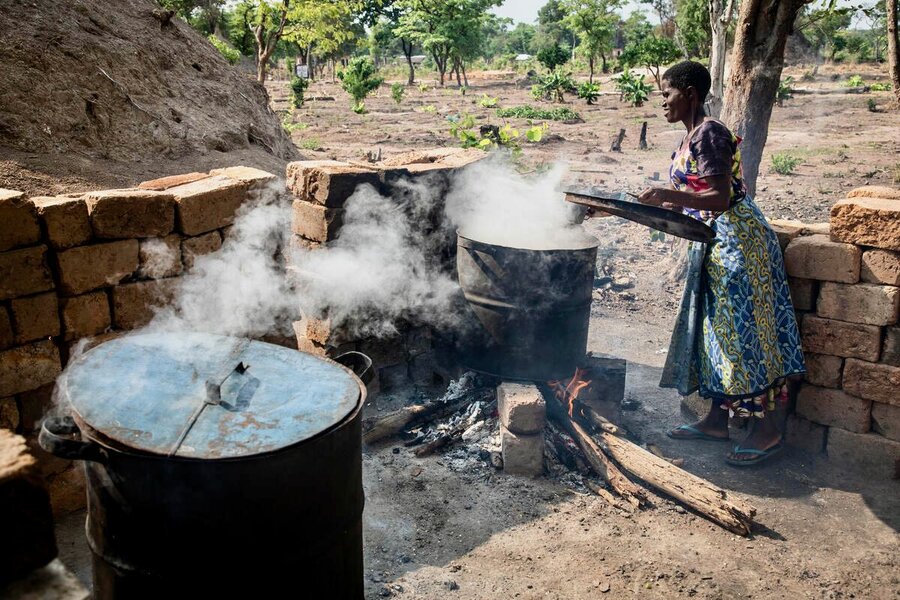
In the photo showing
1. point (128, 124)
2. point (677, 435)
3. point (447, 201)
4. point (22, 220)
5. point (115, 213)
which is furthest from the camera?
point (128, 124)

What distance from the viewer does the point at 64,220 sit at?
3412 millimetres

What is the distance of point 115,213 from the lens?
3.58 m

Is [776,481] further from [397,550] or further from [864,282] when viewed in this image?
[397,550]

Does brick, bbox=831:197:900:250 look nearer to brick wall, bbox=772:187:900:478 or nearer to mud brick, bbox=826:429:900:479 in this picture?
brick wall, bbox=772:187:900:478

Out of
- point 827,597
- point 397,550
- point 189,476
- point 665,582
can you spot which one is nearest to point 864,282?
point 827,597

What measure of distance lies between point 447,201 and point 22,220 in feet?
9.37

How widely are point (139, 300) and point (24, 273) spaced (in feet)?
1.93

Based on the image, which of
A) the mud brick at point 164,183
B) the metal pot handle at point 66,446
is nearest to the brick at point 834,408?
the mud brick at point 164,183

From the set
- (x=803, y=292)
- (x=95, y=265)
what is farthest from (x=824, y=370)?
(x=95, y=265)

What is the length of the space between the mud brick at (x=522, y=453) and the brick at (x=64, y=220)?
99.9 inches

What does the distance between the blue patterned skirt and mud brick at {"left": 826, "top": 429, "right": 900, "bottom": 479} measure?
0.54 metres

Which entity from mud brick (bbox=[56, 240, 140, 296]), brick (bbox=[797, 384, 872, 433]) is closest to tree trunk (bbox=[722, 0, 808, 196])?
brick (bbox=[797, 384, 872, 433])

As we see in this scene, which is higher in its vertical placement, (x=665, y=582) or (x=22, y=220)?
(x=22, y=220)

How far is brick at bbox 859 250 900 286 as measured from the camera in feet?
13.6
